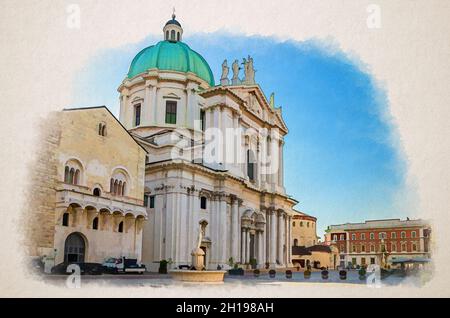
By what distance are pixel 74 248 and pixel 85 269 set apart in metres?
1.28

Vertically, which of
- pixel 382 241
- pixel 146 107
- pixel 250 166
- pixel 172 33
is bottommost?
pixel 382 241

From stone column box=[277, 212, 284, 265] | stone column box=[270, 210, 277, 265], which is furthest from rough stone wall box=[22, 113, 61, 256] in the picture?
stone column box=[277, 212, 284, 265]

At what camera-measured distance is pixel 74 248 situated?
16.2 m

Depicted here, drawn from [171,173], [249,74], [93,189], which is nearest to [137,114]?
[249,74]

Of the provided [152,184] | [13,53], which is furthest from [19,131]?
[152,184]

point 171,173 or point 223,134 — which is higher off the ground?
point 223,134

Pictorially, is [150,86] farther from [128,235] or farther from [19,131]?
[19,131]

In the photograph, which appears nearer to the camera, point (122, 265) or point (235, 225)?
point (122, 265)

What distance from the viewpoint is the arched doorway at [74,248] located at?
1588 centimetres

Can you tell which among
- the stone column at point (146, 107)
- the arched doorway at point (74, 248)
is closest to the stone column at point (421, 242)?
the arched doorway at point (74, 248)

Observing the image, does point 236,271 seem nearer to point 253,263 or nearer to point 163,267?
point 163,267

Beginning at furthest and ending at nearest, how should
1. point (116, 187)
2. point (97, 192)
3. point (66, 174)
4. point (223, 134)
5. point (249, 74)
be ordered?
point (249, 74) < point (223, 134) < point (116, 187) < point (97, 192) < point (66, 174)

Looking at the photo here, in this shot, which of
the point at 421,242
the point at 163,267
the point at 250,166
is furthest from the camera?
the point at 250,166

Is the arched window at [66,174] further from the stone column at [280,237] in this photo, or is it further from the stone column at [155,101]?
the stone column at [280,237]
